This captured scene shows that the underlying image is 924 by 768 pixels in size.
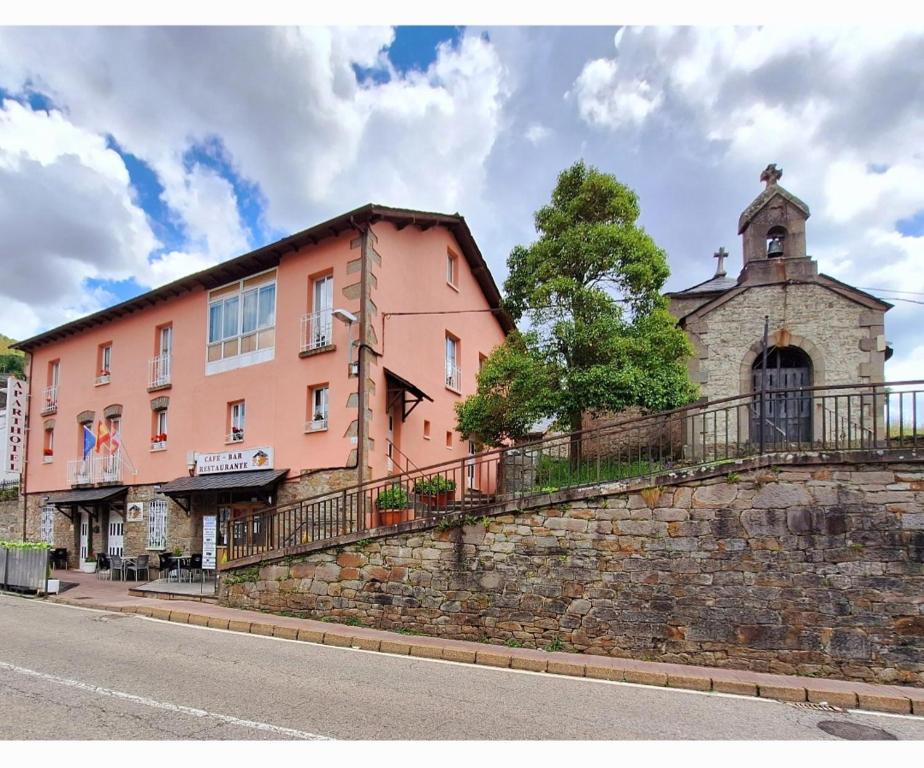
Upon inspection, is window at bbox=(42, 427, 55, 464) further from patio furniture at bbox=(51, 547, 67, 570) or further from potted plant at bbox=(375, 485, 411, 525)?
potted plant at bbox=(375, 485, 411, 525)

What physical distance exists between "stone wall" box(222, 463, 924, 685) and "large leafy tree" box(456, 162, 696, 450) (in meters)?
3.38

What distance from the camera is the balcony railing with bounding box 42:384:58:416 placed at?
21031mm

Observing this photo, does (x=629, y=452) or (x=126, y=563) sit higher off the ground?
(x=629, y=452)

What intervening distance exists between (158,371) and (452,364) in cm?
871

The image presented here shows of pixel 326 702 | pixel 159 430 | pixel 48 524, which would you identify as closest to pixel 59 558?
pixel 48 524

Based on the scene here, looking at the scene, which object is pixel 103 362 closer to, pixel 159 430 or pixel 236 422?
pixel 159 430

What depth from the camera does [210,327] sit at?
16.4 metres

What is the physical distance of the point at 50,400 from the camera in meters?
21.3

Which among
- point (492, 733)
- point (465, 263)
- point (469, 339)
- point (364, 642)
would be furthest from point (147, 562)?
point (492, 733)

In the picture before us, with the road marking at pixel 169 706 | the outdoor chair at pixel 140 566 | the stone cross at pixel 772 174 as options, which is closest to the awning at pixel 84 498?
the outdoor chair at pixel 140 566

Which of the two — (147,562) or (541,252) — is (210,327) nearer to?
(147,562)

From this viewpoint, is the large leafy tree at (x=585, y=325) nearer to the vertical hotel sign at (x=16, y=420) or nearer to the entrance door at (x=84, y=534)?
the entrance door at (x=84, y=534)

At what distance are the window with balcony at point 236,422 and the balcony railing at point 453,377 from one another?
5.62 meters

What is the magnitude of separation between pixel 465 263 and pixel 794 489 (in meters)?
12.6
